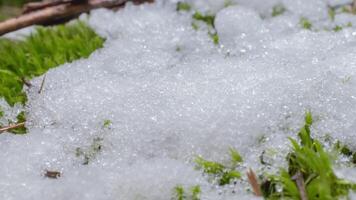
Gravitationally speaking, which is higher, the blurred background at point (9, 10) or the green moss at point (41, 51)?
the green moss at point (41, 51)

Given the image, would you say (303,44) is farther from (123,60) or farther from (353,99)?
(123,60)

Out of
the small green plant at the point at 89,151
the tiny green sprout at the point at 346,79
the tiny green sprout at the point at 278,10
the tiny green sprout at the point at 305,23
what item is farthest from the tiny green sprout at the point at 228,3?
the small green plant at the point at 89,151

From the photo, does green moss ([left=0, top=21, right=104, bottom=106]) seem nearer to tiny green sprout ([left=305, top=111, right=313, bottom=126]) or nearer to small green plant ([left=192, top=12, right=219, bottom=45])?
small green plant ([left=192, top=12, right=219, bottom=45])

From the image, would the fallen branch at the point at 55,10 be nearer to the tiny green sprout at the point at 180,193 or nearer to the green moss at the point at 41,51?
the green moss at the point at 41,51

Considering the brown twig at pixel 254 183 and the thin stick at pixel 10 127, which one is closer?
the brown twig at pixel 254 183

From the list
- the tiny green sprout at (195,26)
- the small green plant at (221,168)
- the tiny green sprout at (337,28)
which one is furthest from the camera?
the tiny green sprout at (195,26)

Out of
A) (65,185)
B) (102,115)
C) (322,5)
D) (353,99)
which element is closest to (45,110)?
(102,115)


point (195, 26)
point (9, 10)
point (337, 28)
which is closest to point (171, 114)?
point (195, 26)

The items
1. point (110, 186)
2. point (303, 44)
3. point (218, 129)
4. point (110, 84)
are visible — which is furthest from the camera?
point (303, 44)
